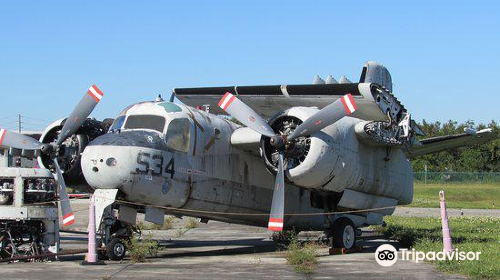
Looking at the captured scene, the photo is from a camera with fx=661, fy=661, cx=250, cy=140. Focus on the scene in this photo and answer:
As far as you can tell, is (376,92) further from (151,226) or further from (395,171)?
(151,226)

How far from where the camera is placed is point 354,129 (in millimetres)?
16547

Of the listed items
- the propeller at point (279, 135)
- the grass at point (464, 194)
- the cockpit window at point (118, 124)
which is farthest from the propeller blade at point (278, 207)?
the grass at point (464, 194)

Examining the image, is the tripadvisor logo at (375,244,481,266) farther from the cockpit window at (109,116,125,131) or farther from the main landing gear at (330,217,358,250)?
the cockpit window at (109,116,125,131)

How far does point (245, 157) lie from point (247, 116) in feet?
5.50

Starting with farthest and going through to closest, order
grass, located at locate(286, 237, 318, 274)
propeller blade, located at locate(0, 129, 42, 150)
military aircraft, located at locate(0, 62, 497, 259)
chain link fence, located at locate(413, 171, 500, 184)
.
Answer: chain link fence, located at locate(413, 171, 500, 184), propeller blade, located at locate(0, 129, 42, 150), military aircraft, located at locate(0, 62, 497, 259), grass, located at locate(286, 237, 318, 274)

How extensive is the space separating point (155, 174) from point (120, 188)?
836mm

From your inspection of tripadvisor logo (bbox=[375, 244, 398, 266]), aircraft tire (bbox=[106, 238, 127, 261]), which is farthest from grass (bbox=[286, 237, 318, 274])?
aircraft tire (bbox=[106, 238, 127, 261])

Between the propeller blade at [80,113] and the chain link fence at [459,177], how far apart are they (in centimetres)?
5025

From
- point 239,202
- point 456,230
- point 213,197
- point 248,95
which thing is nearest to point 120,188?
point 213,197

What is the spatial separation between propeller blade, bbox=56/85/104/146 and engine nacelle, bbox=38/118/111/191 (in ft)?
1.89

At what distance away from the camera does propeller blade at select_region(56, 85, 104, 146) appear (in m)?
16.0

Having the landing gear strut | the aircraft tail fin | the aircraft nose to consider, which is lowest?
the landing gear strut

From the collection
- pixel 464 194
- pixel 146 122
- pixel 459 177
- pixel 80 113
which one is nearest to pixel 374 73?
pixel 146 122

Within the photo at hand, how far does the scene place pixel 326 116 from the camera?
15.2m
